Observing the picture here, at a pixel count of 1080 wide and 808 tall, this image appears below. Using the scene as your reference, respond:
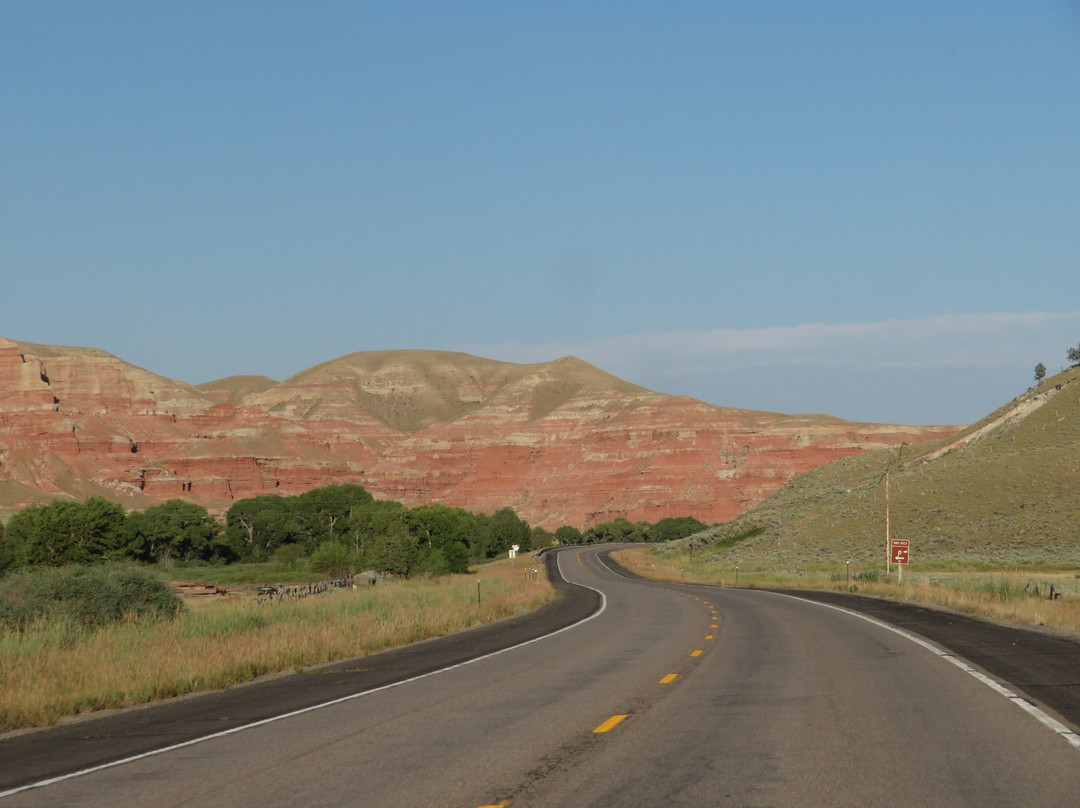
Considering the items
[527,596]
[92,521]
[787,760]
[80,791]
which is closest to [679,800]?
[787,760]

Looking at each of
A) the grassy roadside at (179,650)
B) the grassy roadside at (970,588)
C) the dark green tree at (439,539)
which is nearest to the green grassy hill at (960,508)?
the grassy roadside at (970,588)

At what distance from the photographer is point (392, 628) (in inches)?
920

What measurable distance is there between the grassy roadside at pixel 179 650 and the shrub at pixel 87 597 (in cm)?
97

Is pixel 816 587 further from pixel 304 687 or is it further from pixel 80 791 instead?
pixel 80 791

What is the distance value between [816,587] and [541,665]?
35237 mm

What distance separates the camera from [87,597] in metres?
24.5

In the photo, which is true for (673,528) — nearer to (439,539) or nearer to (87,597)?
→ (439,539)

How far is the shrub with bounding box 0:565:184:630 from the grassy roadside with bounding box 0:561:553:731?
968 millimetres

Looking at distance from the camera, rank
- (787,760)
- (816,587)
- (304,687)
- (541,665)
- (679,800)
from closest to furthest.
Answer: (679,800) → (787,760) → (304,687) → (541,665) → (816,587)

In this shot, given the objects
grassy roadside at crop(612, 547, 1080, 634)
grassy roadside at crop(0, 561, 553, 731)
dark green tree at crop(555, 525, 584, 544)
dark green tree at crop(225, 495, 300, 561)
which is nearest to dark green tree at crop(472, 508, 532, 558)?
dark green tree at crop(555, 525, 584, 544)

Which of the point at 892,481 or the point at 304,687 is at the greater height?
the point at 892,481

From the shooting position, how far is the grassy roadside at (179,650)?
13539 mm

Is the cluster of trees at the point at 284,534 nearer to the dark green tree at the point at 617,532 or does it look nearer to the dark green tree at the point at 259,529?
the dark green tree at the point at 259,529

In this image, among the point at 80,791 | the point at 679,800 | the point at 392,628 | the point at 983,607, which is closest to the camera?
the point at 679,800
